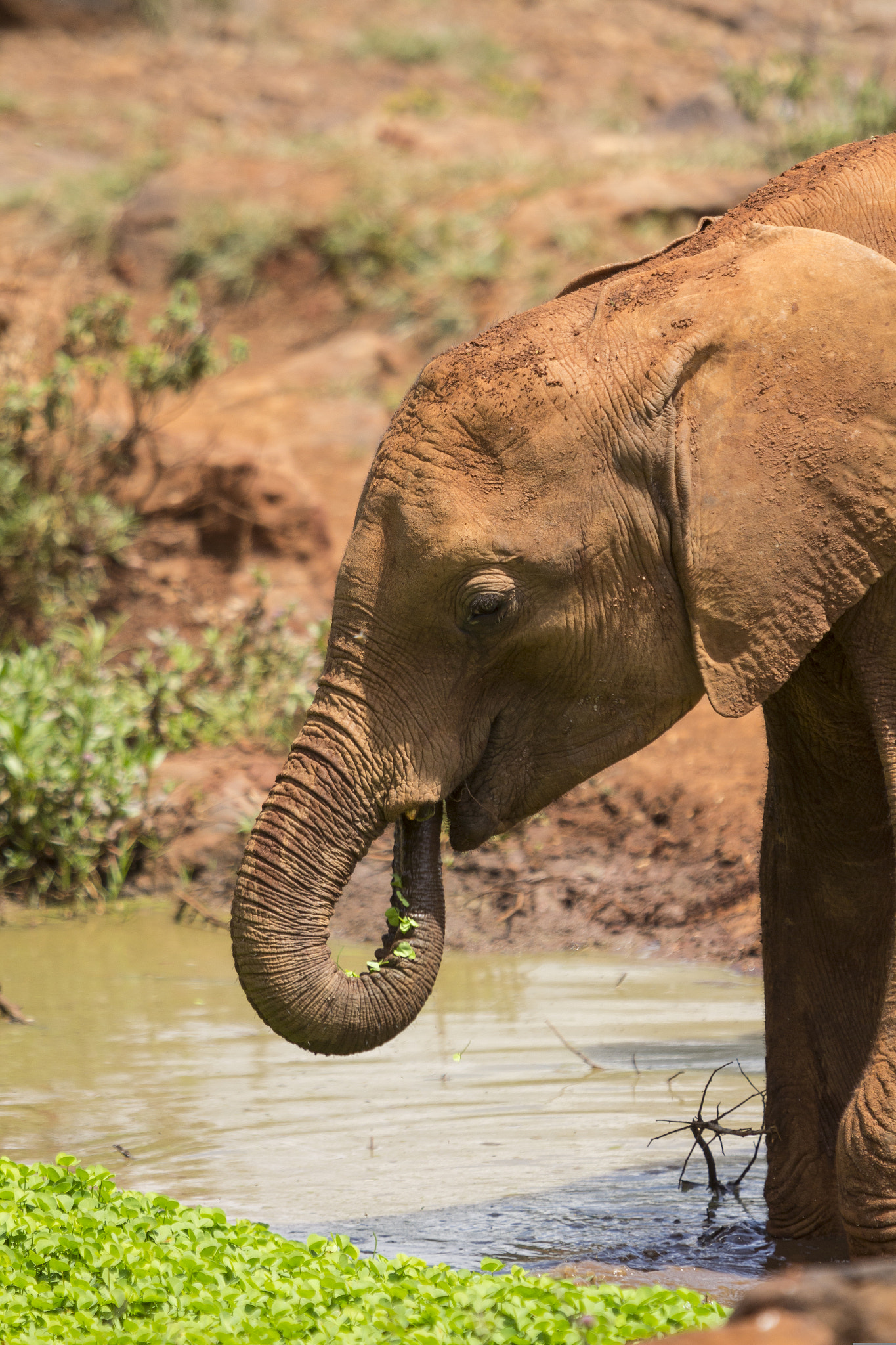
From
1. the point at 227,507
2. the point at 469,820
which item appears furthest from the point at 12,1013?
the point at 227,507

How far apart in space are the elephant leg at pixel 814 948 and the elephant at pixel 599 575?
334mm

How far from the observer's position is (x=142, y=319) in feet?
58.2

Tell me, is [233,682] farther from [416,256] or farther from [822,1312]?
[822,1312]

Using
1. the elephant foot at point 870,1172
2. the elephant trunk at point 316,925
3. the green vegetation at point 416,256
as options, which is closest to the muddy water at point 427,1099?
the elephant foot at point 870,1172

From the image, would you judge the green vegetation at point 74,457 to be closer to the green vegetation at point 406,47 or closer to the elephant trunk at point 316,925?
the elephant trunk at point 316,925

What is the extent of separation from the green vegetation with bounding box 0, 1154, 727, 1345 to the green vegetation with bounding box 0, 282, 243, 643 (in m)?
7.56

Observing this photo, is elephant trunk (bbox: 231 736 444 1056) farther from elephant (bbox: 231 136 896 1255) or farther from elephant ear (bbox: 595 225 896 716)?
elephant ear (bbox: 595 225 896 716)

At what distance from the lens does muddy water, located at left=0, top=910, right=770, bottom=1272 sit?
185 inches

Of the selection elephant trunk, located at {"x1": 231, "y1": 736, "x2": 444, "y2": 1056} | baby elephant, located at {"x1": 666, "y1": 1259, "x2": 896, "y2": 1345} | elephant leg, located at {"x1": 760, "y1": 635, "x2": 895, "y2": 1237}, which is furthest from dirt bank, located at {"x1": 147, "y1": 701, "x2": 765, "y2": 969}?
baby elephant, located at {"x1": 666, "y1": 1259, "x2": 896, "y2": 1345}

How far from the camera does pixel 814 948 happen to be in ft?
14.6

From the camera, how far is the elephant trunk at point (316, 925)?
359 centimetres

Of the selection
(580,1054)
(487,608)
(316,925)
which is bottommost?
(580,1054)

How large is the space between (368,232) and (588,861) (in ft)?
34.9

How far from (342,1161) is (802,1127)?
1415 mm
